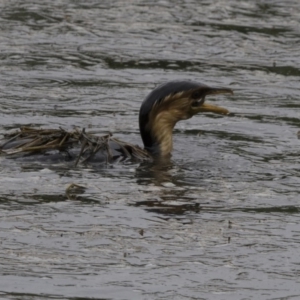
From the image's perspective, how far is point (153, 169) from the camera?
449 inches

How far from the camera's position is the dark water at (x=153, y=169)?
27.8 ft

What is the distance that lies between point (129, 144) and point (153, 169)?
1.33 ft

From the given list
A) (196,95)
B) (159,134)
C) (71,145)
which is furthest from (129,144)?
(196,95)

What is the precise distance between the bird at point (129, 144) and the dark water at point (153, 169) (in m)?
0.19

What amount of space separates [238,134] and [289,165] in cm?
144

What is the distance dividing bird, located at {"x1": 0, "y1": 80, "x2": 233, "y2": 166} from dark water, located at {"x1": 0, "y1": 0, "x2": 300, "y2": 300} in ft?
0.63

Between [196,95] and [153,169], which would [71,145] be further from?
[196,95]

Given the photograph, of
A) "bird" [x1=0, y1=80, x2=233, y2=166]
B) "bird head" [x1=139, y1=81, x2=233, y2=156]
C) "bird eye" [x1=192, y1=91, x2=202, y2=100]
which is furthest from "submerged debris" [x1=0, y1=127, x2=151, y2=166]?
"bird eye" [x1=192, y1=91, x2=202, y2=100]

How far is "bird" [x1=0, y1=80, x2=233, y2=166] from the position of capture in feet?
37.2

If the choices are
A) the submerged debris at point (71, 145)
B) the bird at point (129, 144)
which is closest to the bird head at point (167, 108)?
the bird at point (129, 144)

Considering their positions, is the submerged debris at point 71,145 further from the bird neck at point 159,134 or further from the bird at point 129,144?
the bird neck at point 159,134

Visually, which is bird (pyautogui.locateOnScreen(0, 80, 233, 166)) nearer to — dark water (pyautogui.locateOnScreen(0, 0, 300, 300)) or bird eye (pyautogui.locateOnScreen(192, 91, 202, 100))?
bird eye (pyautogui.locateOnScreen(192, 91, 202, 100))

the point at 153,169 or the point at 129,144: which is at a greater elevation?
the point at 129,144

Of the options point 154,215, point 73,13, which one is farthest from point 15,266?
point 73,13
